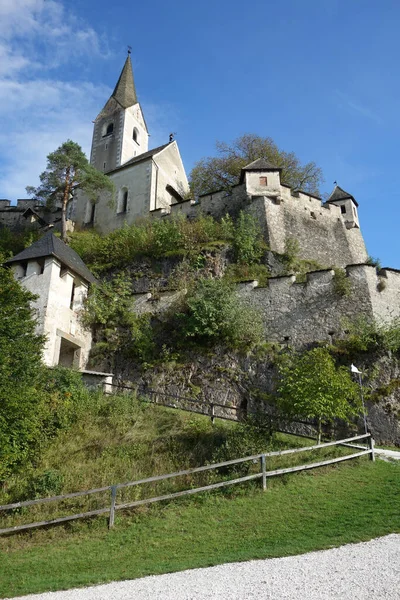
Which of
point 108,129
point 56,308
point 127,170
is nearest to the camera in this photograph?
point 56,308

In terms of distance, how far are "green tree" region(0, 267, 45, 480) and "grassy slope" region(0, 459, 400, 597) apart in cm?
312

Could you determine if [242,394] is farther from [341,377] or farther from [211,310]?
[341,377]

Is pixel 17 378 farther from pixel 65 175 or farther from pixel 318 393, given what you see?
pixel 65 175

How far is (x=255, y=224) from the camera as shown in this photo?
27.1 metres

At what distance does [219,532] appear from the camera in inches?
406

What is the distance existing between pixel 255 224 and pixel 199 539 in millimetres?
19358

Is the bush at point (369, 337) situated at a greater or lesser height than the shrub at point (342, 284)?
lesser

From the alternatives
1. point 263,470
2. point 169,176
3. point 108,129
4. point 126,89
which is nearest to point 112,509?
point 263,470

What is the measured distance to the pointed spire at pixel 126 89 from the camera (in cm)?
4319

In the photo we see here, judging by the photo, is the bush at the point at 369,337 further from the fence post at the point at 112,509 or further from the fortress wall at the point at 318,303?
the fence post at the point at 112,509

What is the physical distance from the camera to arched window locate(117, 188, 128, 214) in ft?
111

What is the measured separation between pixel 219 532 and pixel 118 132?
119 ft

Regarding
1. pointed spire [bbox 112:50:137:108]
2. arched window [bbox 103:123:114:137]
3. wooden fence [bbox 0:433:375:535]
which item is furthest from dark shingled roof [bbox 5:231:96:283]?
pointed spire [bbox 112:50:137:108]

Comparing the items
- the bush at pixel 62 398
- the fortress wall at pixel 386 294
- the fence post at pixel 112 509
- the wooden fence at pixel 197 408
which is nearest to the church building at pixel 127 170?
the wooden fence at pixel 197 408
